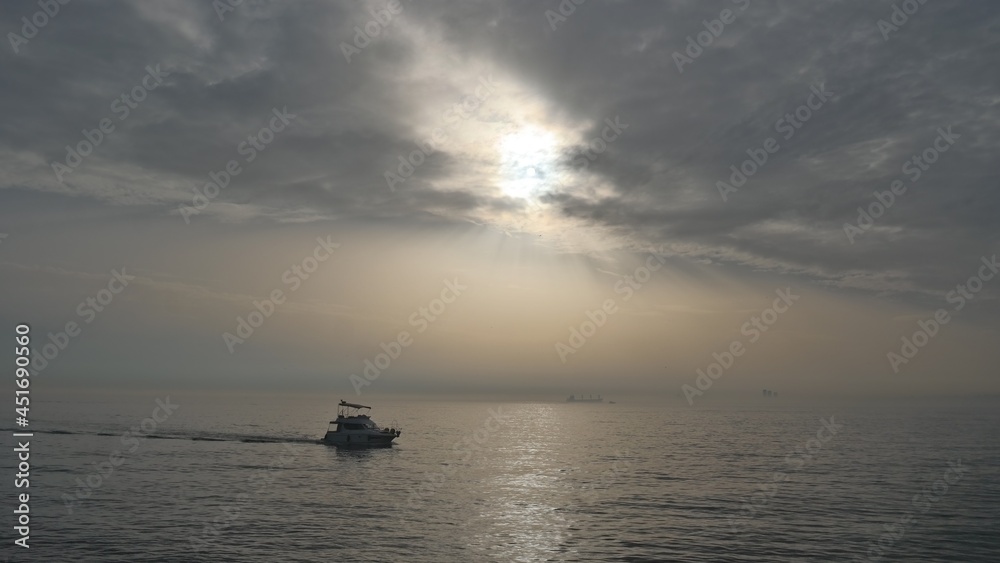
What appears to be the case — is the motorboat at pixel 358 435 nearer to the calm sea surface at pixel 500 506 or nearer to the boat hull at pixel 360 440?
the boat hull at pixel 360 440

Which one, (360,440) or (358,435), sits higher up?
(358,435)

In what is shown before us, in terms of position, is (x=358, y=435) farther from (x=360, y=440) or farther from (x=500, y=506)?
(x=500, y=506)

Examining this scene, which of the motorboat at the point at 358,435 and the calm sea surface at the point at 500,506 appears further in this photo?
the motorboat at the point at 358,435

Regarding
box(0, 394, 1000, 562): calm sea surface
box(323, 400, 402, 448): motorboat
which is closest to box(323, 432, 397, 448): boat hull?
box(323, 400, 402, 448): motorboat

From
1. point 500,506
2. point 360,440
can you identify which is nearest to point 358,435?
point 360,440

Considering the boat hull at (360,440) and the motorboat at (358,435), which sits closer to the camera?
the boat hull at (360,440)

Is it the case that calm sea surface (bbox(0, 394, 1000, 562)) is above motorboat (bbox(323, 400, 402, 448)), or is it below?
below

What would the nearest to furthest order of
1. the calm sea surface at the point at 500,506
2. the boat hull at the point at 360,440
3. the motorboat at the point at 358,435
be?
the calm sea surface at the point at 500,506 → the boat hull at the point at 360,440 → the motorboat at the point at 358,435

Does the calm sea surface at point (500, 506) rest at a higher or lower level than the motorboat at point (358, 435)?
lower

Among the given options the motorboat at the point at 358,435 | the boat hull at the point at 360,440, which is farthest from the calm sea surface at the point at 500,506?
the motorboat at the point at 358,435

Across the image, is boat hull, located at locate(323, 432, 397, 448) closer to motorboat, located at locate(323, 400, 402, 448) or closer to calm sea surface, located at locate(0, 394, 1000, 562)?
motorboat, located at locate(323, 400, 402, 448)

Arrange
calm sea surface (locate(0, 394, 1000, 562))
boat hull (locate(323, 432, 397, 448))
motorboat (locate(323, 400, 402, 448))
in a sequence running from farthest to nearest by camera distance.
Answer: motorboat (locate(323, 400, 402, 448))
boat hull (locate(323, 432, 397, 448))
calm sea surface (locate(0, 394, 1000, 562))

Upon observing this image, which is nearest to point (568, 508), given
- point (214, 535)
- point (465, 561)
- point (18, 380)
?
point (465, 561)

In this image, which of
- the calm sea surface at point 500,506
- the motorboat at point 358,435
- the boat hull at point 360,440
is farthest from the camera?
the motorboat at point 358,435
